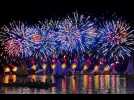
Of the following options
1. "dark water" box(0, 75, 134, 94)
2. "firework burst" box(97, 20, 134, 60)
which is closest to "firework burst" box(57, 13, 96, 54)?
"firework burst" box(97, 20, 134, 60)

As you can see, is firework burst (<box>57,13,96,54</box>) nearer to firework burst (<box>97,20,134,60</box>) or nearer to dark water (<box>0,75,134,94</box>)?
firework burst (<box>97,20,134,60</box>)

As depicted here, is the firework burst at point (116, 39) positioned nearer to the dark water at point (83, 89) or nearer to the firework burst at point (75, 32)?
the firework burst at point (75, 32)

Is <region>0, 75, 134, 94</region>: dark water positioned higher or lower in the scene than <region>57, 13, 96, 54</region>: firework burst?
lower

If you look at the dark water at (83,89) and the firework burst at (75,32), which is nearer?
the dark water at (83,89)

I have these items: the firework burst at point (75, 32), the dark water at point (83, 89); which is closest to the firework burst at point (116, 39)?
the firework burst at point (75, 32)

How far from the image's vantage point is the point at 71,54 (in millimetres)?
12953

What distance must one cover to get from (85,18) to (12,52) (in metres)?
2.03

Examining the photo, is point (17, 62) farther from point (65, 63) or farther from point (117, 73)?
point (117, 73)

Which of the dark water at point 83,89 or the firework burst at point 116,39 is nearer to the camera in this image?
the dark water at point 83,89

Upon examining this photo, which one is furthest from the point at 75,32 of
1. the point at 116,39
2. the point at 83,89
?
the point at 83,89

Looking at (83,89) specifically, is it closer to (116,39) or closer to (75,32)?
(75,32)

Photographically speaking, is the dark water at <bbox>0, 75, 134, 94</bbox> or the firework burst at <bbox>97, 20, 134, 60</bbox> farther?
the firework burst at <bbox>97, 20, 134, 60</bbox>

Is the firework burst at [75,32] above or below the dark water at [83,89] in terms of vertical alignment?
above
